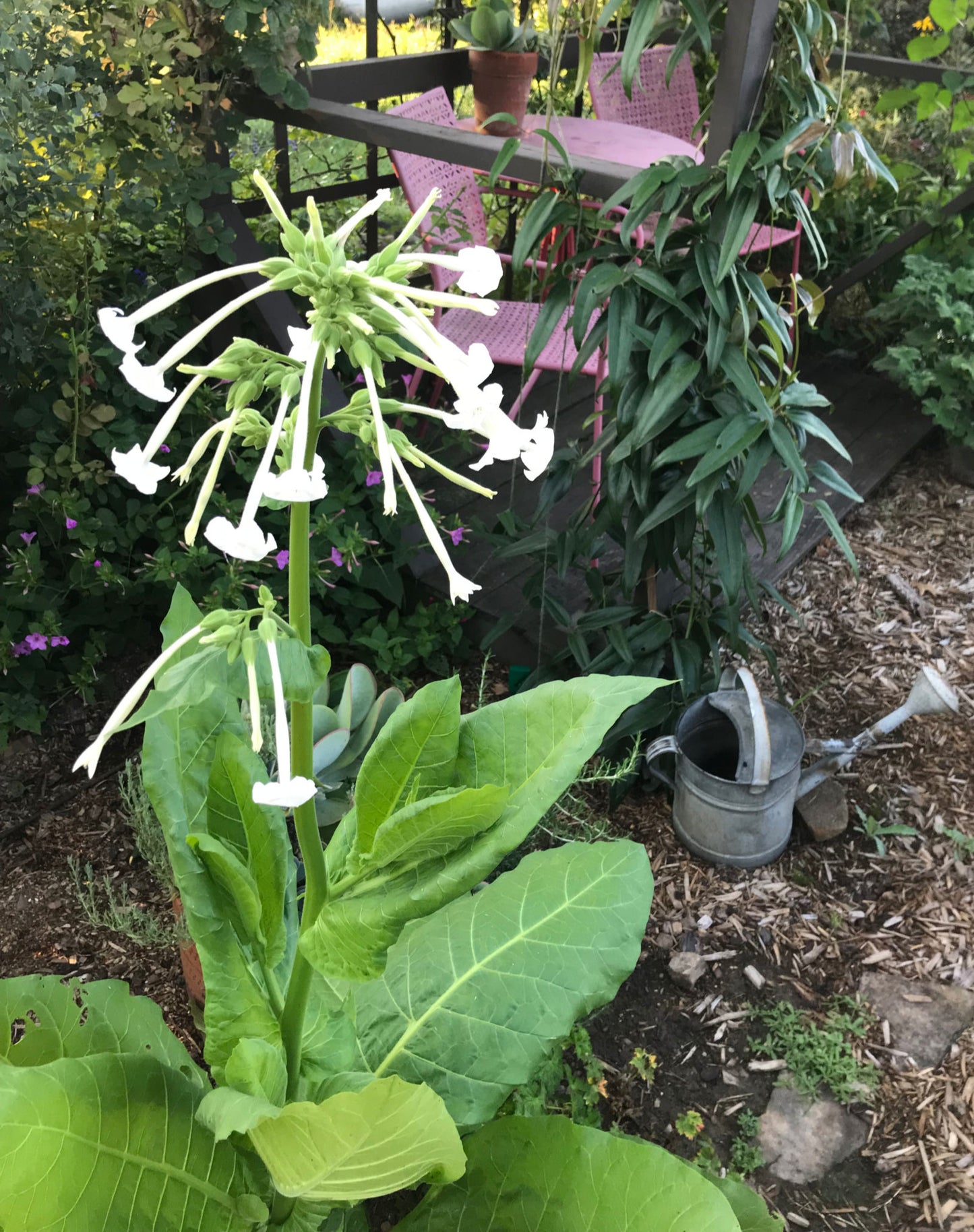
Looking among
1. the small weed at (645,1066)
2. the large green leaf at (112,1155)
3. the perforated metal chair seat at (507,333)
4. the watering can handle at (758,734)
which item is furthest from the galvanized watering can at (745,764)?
the large green leaf at (112,1155)

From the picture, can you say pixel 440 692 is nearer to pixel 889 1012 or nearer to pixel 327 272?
pixel 327 272

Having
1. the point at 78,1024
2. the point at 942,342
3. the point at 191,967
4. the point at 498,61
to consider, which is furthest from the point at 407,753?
the point at 942,342

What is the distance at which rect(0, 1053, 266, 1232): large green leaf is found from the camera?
0.93m

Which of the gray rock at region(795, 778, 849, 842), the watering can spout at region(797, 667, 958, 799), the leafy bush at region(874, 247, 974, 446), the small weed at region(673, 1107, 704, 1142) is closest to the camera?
the small weed at region(673, 1107, 704, 1142)

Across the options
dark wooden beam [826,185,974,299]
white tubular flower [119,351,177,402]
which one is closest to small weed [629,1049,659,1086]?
white tubular flower [119,351,177,402]

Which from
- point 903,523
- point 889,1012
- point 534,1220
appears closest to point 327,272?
point 534,1220

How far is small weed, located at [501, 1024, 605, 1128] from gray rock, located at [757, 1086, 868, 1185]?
316 millimetres

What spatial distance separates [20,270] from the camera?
6.71ft

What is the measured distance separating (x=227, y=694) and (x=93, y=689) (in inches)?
55.6

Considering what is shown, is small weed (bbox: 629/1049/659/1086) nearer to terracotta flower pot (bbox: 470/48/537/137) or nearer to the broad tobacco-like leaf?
the broad tobacco-like leaf

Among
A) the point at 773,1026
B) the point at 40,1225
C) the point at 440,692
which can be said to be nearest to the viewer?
the point at 40,1225

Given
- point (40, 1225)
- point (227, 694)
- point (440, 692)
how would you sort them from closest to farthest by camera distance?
point (40, 1225) < point (440, 692) < point (227, 694)

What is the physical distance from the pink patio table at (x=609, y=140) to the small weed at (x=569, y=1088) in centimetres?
217

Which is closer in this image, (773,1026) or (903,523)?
(773,1026)
